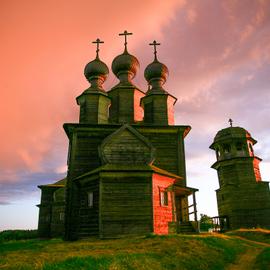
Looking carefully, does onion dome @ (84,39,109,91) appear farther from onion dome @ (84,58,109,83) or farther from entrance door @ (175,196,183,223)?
entrance door @ (175,196,183,223)

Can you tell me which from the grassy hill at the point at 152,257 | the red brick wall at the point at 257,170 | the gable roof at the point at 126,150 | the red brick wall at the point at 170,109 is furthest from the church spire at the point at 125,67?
the grassy hill at the point at 152,257

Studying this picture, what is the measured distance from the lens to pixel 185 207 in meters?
20.4

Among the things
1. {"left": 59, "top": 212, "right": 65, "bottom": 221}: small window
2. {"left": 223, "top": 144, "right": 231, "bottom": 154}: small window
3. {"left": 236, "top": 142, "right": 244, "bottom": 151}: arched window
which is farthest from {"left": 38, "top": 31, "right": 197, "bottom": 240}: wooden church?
{"left": 59, "top": 212, "right": 65, "bottom": 221}: small window

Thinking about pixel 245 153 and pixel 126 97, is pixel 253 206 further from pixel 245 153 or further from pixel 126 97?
pixel 126 97

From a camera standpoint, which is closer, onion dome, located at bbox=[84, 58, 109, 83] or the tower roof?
onion dome, located at bbox=[84, 58, 109, 83]

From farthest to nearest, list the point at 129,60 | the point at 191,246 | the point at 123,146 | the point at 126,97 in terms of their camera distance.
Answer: the point at 129,60 < the point at 126,97 < the point at 123,146 < the point at 191,246

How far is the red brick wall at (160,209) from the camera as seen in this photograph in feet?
52.2

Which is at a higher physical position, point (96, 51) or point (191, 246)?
point (96, 51)

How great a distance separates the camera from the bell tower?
26.0 m

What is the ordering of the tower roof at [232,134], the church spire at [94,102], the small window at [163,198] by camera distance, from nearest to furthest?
the small window at [163,198]
the church spire at [94,102]
the tower roof at [232,134]

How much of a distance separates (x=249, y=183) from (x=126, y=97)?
50.4 feet

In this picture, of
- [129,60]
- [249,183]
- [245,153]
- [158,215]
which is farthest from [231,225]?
[129,60]

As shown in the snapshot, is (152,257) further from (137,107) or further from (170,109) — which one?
(137,107)

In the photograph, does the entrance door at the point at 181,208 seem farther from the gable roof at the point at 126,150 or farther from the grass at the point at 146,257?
the grass at the point at 146,257
